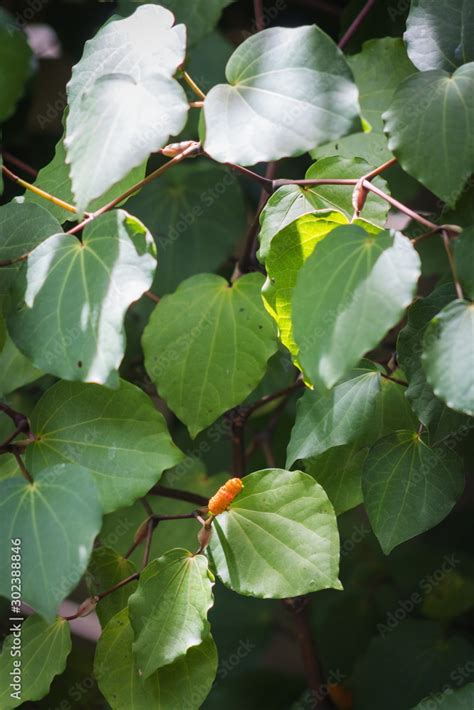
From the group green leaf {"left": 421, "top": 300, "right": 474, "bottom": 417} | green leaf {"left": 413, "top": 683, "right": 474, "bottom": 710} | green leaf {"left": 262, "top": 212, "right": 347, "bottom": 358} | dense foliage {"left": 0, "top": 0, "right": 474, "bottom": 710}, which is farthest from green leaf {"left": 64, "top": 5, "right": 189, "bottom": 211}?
green leaf {"left": 413, "top": 683, "right": 474, "bottom": 710}

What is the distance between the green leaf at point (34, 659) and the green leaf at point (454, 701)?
0.99ft

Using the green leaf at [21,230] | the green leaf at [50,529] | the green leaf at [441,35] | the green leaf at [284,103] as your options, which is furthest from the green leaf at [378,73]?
the green leaf at [50,529]

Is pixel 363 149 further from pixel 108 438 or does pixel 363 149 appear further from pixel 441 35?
pixel 108 438

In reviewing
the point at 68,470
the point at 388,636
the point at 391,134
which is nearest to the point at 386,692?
the point at 388,636

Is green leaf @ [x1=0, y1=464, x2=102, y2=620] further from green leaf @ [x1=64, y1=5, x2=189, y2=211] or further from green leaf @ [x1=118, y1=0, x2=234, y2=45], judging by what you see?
green leaf @ [x1=118, y1=0, x2=234, y2=45]

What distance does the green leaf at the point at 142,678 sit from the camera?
0.65 m

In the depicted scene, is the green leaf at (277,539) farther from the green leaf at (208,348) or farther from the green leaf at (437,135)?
the green leaf at (437,135)

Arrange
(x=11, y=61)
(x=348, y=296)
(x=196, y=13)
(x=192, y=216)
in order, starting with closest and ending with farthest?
(x=348, y=296)
(x=196, y=13)
(x=11, y=61)
(x=192, y=216)

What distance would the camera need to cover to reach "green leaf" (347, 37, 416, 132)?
0.77 meters

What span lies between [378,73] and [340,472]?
387 mm

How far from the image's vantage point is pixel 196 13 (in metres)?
0.74

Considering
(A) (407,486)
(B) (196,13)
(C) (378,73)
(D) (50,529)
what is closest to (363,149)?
(C) (378,73)

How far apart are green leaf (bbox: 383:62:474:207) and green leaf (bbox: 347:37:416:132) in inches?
7.8

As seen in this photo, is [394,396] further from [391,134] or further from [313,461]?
[391,134]
